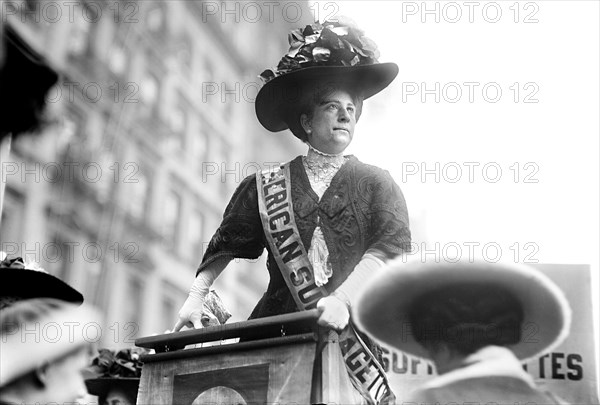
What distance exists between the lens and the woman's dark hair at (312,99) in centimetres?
514

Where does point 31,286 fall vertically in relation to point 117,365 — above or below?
above

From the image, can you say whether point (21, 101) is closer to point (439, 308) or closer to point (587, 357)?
point (439, 308)

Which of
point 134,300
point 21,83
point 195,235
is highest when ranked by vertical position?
point 195,235

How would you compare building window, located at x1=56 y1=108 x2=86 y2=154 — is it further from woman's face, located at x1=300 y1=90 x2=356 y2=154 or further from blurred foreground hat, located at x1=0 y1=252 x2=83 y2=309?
blurred foreground hat, located at x1=0 y1=252 x2=83 y2=309

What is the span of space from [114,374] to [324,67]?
12.0ft

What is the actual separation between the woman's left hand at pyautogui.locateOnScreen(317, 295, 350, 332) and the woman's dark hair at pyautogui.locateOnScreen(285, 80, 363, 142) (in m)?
1.40

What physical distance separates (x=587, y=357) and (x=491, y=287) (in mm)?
4783

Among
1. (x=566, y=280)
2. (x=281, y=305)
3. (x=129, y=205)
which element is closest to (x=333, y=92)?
(x=281, y=305)

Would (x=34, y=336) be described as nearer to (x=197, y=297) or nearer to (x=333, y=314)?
(x=197, y=297)

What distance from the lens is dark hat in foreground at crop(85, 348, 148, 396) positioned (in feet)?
24.1

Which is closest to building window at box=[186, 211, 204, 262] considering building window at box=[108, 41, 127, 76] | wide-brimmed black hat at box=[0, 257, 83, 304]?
building window at box=[108, 41, 127, 76]

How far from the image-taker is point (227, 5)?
37219 millimetres

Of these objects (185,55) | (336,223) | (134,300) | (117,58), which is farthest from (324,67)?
(185,55)

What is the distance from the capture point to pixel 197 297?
5.00 metres
